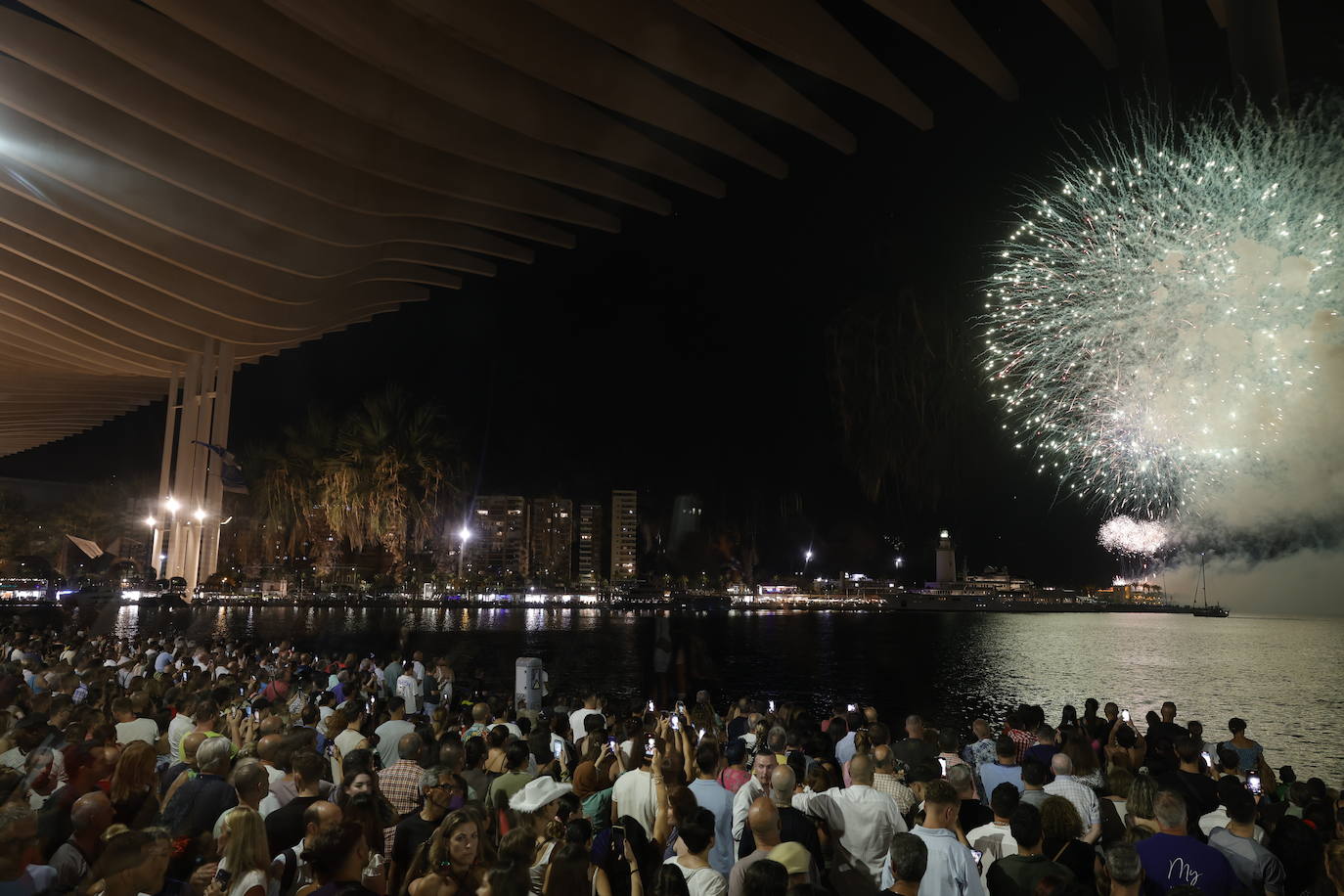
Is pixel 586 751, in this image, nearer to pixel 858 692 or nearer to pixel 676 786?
pixel 676 786

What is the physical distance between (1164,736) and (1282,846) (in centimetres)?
389

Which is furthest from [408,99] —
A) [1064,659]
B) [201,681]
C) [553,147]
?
[1064,659]

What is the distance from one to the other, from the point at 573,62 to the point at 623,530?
480 ft

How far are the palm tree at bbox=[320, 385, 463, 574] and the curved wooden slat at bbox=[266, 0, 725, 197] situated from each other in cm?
3562

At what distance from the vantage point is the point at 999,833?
14.8 feet

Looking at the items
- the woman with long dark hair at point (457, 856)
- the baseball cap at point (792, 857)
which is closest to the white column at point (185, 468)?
the woman with long dark hair at point (457, 856)

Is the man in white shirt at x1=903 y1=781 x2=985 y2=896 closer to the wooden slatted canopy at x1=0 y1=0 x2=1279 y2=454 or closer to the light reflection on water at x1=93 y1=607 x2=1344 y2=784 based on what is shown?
the wooden slatted canopy at x1=0 y1=0 x2=1279 y2=454

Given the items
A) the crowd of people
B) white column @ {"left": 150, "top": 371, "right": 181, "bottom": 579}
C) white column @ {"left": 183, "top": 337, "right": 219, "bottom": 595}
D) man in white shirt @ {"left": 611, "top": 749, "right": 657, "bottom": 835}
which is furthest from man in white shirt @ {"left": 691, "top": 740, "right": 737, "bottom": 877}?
white column @ {"left": 150, "top": 371, "right": 181, "bottom": 579}

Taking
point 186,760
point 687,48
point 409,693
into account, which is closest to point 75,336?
point 687,48

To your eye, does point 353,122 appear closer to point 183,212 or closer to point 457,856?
point 183,212

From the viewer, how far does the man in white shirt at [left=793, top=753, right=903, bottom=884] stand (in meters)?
4.54

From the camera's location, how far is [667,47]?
52.7 ft

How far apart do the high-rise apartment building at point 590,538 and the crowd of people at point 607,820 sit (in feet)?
499

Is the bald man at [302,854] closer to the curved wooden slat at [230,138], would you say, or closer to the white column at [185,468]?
the curved wooden slat at [230,138]
